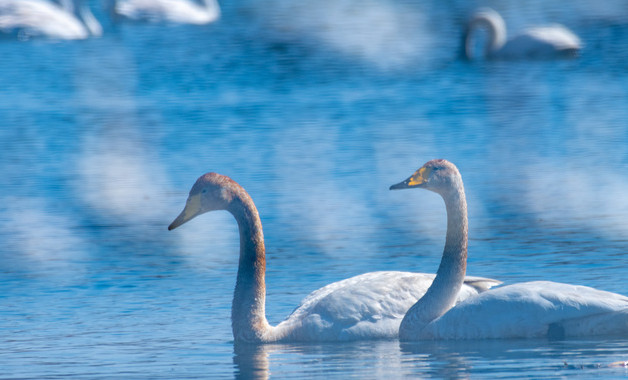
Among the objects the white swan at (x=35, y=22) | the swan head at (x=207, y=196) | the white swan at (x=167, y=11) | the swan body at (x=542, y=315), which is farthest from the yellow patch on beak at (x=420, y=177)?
the white swan at (x=167, y=11)

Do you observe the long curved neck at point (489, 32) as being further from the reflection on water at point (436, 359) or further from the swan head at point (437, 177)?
the reflection on water at point (436, 359)

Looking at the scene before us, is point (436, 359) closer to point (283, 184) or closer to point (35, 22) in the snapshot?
point (283, 184)

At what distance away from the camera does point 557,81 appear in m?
24.8

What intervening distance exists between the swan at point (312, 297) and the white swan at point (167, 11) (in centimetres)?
2401

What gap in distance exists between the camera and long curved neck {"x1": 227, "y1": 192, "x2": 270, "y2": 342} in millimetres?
8328

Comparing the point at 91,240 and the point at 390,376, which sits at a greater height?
the point at 390,376

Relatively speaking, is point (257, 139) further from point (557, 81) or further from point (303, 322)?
point (303, 322)

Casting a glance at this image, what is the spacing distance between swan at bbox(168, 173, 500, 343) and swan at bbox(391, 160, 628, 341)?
18cm

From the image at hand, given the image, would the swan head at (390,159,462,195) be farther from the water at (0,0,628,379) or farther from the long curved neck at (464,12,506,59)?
the long curved neck at (464,12,506,59)

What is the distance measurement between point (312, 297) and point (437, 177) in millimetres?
1123

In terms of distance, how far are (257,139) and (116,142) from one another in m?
2.15

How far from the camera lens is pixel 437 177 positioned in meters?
8.45

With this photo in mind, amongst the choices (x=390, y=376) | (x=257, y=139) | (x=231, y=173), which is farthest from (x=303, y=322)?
(x=257, y=139)

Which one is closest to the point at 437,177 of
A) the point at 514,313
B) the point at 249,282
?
the point at 514,313
